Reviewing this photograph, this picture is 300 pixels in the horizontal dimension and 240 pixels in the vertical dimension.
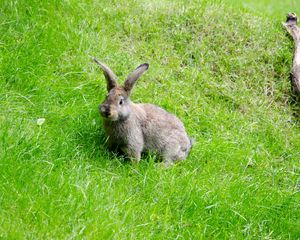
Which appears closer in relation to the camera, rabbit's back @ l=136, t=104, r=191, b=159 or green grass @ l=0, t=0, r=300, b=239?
green grass @ l=0, t=0, r=300, b=239

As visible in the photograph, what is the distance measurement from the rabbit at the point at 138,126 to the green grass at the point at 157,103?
0.52 ft

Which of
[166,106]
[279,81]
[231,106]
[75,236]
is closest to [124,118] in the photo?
[166,106]

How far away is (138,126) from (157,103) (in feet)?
3.53

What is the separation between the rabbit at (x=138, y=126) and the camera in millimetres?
6014

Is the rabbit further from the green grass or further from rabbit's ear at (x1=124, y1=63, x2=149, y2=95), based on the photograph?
the green grass

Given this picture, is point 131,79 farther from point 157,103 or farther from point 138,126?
point 157,103

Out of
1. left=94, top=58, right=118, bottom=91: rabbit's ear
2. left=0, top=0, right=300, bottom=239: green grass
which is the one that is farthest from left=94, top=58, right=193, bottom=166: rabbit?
left=0, top=0, right=300, bottom=239: green grass

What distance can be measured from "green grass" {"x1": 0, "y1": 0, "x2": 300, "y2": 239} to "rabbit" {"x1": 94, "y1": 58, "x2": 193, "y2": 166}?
0.52 ft

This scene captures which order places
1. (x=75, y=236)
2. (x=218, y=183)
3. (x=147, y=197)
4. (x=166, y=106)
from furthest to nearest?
(x=166, y=106)
(x=218, y=183)
(x=147, y=197)
(x=75, y=236)

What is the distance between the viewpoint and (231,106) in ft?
26.8

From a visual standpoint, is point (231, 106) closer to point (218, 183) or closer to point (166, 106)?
point (166, 106)

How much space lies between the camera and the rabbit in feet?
19.7

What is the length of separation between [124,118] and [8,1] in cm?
271

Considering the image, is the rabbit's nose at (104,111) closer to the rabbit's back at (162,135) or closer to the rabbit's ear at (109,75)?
the rabbit's ear at (109,75)
